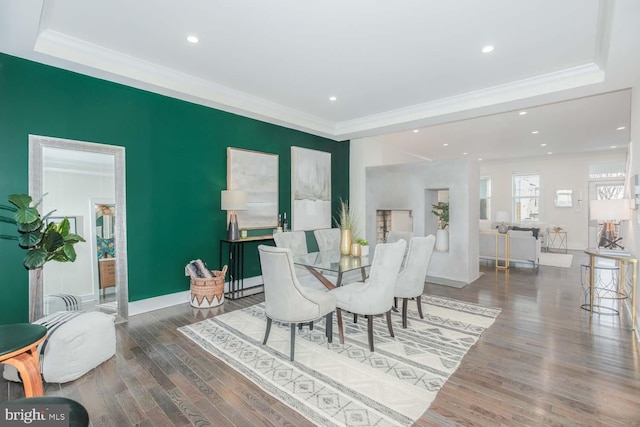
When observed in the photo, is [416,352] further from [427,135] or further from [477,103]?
[427,135]

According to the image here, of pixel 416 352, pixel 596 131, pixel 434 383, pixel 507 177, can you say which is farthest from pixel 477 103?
pixel 507 177

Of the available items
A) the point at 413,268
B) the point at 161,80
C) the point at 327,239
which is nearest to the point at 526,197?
the point at 327,239

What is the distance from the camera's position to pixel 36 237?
285 cm

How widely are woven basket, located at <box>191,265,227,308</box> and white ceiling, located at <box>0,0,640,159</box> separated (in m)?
2.44


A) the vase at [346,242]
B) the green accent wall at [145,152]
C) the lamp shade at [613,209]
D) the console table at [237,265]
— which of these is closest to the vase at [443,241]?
the lamp shade at [613,209]

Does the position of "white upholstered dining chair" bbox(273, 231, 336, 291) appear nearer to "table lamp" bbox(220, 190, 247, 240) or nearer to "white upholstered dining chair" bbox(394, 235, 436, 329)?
"table lamp" bbox(220, 190, 247, 240)

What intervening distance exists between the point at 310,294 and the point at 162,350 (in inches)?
59.1

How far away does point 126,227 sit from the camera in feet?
12.5

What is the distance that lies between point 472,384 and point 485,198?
1038 centimetres

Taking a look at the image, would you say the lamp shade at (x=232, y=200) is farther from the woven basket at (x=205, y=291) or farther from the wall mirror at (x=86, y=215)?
the wall mirror at (x=86, y=215)

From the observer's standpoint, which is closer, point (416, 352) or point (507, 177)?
point (416, 352)

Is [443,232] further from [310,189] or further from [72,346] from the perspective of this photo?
[72,346]

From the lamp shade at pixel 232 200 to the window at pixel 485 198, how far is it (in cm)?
979

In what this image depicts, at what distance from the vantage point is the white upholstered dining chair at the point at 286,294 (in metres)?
2.60
